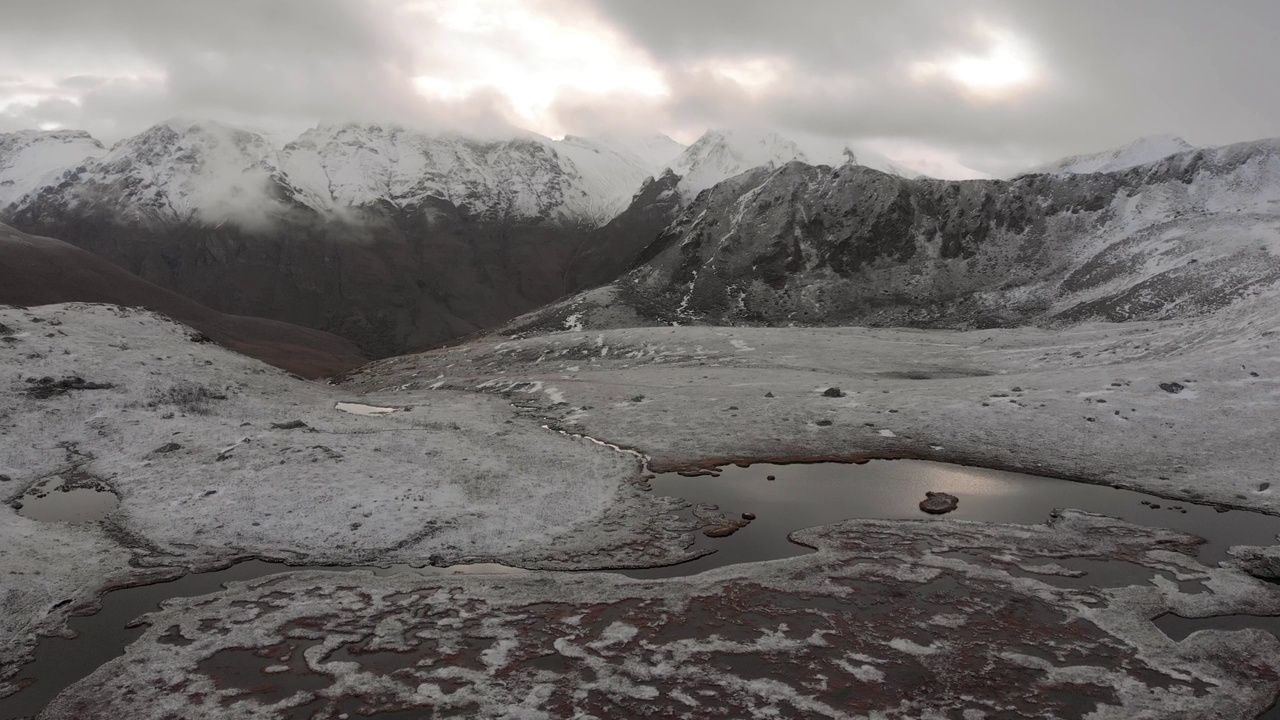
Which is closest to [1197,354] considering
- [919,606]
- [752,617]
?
[919,606]

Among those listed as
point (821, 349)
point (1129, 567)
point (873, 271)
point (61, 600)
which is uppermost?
point (873, 271)

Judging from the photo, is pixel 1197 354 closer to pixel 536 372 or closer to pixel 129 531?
pixel 536 372

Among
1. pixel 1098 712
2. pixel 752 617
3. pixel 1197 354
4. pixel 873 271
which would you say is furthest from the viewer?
pixel 873 271

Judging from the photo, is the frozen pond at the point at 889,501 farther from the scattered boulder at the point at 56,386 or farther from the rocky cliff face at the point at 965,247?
the rocky cliff face at the point at 965,247

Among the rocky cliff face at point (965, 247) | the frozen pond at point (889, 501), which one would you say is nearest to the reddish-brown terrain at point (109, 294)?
the rocky cliff face at point (965, 247)

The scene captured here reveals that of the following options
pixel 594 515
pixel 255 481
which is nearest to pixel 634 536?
pixel 594 515

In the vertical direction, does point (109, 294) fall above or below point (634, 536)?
above

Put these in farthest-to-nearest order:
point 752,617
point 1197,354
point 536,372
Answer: point 536,372 < point 1197,354 < point 752,617

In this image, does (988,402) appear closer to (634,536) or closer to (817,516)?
(817,516)
